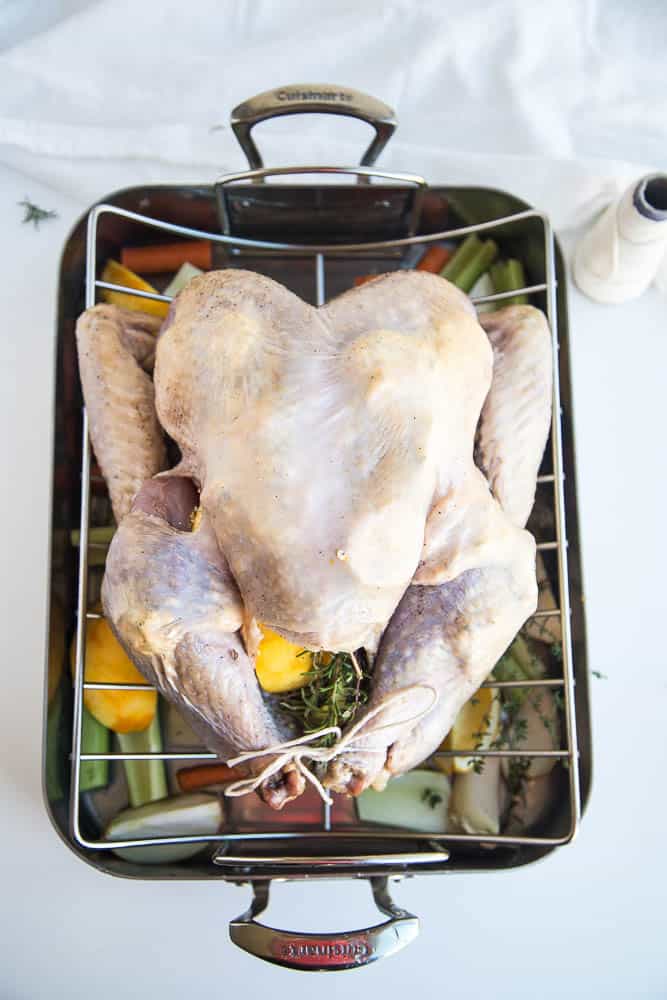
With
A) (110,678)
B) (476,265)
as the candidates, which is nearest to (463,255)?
(476,265)

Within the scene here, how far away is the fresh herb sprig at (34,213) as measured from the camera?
1.72 meters

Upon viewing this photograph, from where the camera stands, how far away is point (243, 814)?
64.0 inches

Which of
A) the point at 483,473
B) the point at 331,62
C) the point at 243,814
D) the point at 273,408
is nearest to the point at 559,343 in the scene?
the point at 483,473

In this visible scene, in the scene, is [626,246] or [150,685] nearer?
[150,685]

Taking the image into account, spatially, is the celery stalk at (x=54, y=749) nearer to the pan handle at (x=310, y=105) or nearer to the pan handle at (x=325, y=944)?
the pan handle at (x=325, y=944)

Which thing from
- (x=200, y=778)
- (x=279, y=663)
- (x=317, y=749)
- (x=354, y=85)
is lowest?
(x=200, y=778)

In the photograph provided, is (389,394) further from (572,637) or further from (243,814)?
(243,814)

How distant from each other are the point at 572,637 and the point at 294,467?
0.64 meters

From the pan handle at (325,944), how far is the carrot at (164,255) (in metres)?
1.16

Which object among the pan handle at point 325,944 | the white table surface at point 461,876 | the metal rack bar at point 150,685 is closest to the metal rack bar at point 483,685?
the metal rack bar at point 150,685

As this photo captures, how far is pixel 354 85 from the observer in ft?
5.72

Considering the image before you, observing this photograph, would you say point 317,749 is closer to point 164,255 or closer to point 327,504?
point 327,504

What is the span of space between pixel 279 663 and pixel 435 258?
0.86m

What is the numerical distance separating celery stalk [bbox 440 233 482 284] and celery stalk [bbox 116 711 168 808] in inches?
39.5
